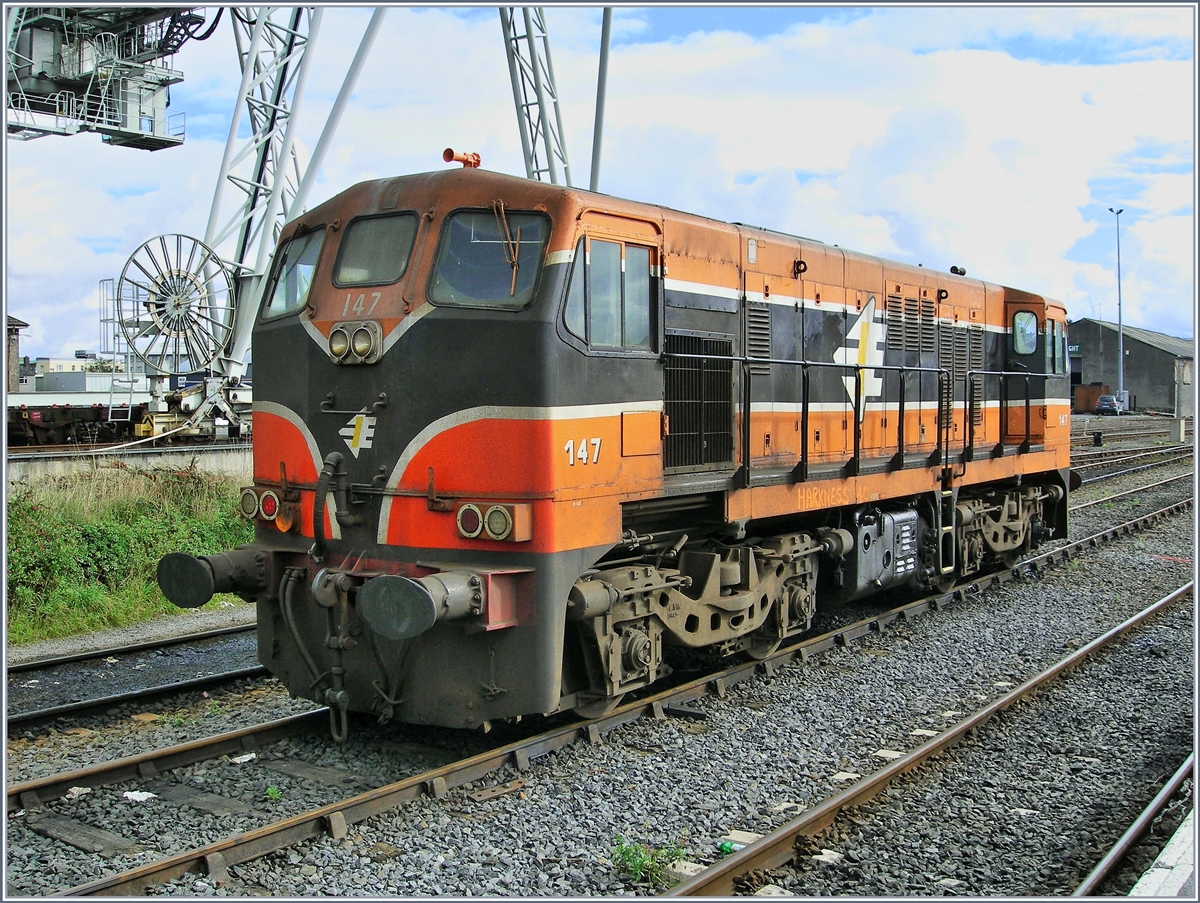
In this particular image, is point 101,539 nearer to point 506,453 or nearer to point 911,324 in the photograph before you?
point 506,453

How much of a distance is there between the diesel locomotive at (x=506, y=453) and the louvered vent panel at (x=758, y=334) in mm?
26

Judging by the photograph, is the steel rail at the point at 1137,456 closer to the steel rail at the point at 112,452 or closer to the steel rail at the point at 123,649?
the steel rail at the point at 112,452

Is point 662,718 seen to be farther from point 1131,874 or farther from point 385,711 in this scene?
point 1131,874

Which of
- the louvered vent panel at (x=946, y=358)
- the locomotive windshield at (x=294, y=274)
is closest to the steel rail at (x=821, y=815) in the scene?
the louvered vent panel at (x=946, y=358)

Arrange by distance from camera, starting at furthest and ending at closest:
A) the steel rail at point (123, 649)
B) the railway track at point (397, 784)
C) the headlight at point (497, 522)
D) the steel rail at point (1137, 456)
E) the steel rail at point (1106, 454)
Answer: the steel rail at point (1106, 454) < the steel rail at point (1137, 456) < the steel rail at point (123, 649) < the headlight at point (497, 522) < the railway track at point (397, 784)

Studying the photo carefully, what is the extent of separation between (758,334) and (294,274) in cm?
365

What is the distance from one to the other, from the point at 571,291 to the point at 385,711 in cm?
279

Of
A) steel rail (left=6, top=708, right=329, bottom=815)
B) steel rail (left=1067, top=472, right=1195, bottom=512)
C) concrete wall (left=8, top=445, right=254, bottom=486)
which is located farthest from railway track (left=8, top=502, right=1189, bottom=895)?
steel rail (left=1067, top=472, right=1195, bottom=512)

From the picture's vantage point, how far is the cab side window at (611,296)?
6.07 m

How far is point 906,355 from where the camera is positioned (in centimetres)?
1070

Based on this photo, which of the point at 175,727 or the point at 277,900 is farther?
the point at 175,727

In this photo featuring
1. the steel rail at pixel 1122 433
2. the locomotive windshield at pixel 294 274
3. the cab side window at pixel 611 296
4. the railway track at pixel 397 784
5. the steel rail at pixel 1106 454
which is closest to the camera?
the railway track at pixel 397 784

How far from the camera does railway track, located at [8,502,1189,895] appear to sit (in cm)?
461

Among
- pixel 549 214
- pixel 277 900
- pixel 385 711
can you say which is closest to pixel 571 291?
pixel 549 214
